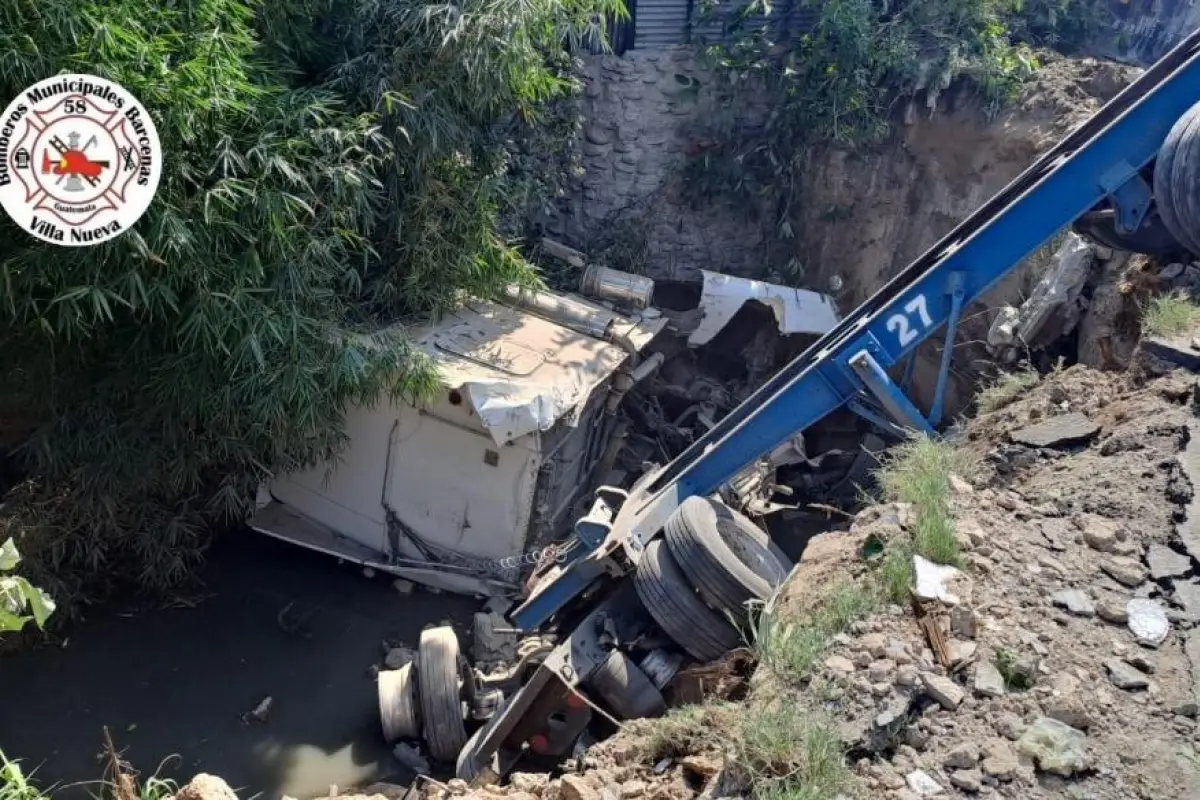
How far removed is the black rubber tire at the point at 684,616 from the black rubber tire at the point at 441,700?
128 cm

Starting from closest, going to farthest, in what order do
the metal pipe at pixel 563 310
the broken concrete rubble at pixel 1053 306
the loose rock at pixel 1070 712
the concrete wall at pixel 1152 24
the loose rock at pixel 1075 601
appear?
the loose rock at pixel 1070 712 < the loose rock at pixel 1075 601 < the broken concrete rubble at pixel 1053 306 < the metal pipe at pixel 563 310 < the concrete wall at pixel 1152 24

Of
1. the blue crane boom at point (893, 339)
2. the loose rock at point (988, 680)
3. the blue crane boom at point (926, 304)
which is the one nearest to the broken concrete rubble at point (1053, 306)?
the blue crane boom at point (893, 339)

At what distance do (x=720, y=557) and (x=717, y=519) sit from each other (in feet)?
1.77

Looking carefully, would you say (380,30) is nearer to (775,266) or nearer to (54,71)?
(54,71)

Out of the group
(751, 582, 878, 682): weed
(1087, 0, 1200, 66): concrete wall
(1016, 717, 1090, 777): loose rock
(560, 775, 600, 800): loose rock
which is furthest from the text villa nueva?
(1087, 0, 1200, 66): concrete wall

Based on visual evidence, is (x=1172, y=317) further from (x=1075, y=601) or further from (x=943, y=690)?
(x=943, y=690)

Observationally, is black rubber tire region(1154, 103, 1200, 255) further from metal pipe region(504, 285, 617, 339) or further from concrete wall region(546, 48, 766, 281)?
concrete wall region(546, 48, 766, 281)

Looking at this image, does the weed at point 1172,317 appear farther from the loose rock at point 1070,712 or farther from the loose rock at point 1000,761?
the loose rock at point 1000,761

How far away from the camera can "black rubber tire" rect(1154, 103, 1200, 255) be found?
475 cm

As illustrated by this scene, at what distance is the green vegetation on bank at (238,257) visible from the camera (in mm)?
5145

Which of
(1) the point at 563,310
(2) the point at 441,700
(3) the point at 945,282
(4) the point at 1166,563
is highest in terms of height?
(3) the point at 945,282

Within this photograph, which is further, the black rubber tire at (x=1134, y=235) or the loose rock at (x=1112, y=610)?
the black rubber tire at (x=1134, y=235)

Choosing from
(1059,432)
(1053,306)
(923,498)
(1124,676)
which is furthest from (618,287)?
(1124,676)

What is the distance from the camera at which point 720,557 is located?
194 inches
